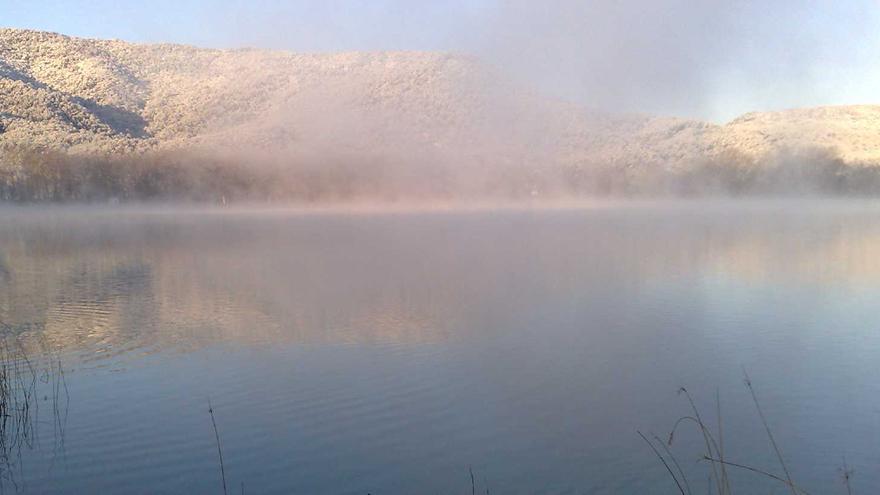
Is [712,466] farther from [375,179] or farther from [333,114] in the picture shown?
[333,114]

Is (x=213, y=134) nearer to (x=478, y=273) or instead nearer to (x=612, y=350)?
(x=478, y=273)

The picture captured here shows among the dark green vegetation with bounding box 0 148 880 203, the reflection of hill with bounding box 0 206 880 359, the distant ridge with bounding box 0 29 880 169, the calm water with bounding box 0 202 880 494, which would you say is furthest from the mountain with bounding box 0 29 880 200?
the calm water with bounding box 0 202 880 494

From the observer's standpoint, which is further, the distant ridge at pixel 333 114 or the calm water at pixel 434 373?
the distant ridge at pixel 333 114

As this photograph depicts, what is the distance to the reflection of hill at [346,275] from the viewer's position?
850 cm

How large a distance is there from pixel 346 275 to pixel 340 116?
59042 millimetres

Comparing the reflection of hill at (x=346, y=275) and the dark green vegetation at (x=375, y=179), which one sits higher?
the dark green vegetation at (x=375, y=179)

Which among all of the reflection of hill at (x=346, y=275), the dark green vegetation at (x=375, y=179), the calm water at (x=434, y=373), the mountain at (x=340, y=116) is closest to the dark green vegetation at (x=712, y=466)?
the calm water at (x=434, y=373)

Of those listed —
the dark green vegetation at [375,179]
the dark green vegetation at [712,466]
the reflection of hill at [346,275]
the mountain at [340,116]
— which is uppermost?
the mountain at [340,116]

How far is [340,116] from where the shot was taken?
70.2 m

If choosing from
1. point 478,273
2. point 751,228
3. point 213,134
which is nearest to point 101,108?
point 213,134

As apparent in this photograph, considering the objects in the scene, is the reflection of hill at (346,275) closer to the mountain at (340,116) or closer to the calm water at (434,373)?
the calm water at (434,373)

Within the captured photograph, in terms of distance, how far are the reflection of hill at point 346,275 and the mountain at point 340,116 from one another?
108 feet

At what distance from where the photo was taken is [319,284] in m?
12.0

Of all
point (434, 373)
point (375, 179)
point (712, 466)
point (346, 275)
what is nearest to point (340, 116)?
point (375, 179)
